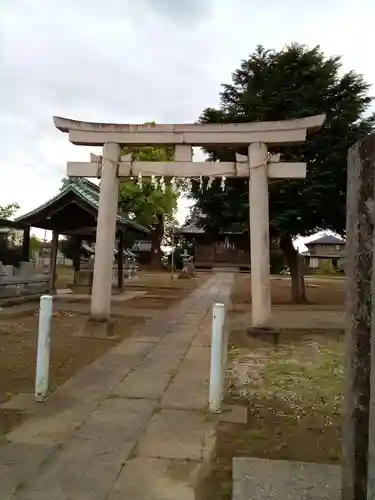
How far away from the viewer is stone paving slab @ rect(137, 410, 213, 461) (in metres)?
3.83

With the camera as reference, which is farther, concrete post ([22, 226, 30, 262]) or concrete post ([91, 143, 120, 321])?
concrete post ([22, 226, 30, 262])

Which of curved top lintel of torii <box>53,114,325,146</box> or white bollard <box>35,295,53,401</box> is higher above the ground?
curved top lintel of torii <box>53,114,325,146</box>

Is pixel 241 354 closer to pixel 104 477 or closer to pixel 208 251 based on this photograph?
pixel 104 477

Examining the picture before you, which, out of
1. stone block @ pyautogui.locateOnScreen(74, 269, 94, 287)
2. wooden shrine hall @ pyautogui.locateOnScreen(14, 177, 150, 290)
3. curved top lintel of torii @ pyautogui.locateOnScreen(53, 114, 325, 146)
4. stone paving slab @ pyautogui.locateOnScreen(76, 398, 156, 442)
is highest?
curved top lintel of torii @ pyautogui.locateOnScreen(53, 114, 325, 146)

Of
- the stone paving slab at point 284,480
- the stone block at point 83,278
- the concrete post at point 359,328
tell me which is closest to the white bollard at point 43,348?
the stone paving slab at point 284,480

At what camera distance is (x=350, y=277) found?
2.87 m

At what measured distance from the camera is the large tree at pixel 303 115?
14109mm

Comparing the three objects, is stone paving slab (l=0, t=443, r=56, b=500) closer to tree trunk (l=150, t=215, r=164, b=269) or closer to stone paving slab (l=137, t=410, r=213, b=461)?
stone paving slab (l=137, t=410, r=213, b=461)

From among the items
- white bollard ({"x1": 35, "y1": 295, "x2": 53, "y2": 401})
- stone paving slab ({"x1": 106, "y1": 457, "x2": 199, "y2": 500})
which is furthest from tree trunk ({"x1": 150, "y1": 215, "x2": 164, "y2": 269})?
stone paving slab ({"x1": 106, "y1": 457, "x2": 199, "y2": 500})

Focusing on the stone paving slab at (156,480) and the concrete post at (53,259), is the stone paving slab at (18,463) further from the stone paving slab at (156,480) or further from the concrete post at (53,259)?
the concrete post at (53,259)

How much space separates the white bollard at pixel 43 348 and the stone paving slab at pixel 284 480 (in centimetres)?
253

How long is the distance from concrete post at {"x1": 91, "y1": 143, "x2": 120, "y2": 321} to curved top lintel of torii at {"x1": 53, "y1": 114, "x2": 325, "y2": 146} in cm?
30

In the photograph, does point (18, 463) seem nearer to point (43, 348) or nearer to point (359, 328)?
point (43, 348)

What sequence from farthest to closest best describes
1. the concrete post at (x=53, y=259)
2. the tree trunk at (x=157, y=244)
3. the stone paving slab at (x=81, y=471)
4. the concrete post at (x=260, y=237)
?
the tree trunk at (x=157, y=244)
the concrete post at (x=53, y=259)
the concrete post at (x=260, y=237)
the stone paving slab at (x=81, y=471)
